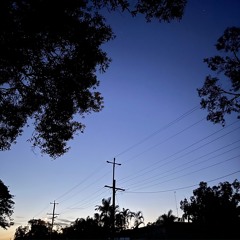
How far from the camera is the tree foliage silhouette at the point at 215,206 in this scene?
65.5 metres

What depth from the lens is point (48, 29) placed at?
33.1 ft

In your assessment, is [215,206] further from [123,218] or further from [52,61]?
[52,61]

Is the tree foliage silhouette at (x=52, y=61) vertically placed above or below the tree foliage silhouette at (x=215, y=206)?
below

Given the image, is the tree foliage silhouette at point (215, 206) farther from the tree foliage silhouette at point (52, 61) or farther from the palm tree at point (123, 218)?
the tree foliage silhouette at point (52, 61)

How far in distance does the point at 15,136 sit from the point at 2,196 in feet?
193

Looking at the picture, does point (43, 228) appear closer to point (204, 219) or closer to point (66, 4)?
point (204, 219)

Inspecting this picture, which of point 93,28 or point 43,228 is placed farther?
point 43,228

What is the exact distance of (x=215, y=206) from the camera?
69688mm

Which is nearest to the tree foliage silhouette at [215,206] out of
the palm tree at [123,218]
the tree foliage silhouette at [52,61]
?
the palm tree at [123,218]

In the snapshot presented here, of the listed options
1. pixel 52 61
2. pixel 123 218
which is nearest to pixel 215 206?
pixel 123 218

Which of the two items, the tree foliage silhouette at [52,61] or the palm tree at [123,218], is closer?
the tree foliage silhouette at [52,61]

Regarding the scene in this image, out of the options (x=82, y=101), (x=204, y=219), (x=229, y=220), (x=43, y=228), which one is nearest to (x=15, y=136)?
(x=82, y=101)

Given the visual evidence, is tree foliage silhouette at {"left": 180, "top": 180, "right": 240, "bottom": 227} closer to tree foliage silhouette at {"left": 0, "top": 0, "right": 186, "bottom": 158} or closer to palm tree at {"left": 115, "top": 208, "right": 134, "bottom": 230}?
palm tree at {"left": 115, "top": 208, "right": 134, "bottom": 230}

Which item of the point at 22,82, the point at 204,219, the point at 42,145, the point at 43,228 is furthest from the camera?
the point at 43,228
